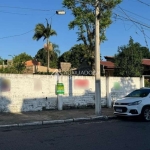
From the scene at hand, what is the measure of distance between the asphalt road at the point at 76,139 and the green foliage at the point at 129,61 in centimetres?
1448

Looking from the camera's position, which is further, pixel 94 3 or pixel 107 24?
pixel 107 24

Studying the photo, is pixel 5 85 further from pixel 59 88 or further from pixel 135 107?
pixel 135 107

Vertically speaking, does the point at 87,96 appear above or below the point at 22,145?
above

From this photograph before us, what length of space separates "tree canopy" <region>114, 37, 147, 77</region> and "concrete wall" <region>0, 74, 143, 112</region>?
508cm

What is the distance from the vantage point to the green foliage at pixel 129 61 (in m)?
24.8

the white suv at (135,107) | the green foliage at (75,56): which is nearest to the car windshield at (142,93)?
the white suv at (135,107)

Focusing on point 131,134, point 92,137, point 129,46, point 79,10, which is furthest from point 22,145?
point 79,10

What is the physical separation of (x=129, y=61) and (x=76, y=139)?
17.8 meters

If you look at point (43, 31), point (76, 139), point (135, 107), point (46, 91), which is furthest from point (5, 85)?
point (43, 31)

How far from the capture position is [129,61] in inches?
998

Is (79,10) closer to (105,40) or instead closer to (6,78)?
(105,40)

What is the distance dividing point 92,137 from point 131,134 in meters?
1.44

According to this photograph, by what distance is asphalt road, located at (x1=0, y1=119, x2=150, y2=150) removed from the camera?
748 centimetres

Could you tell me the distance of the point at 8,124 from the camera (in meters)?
11.7
